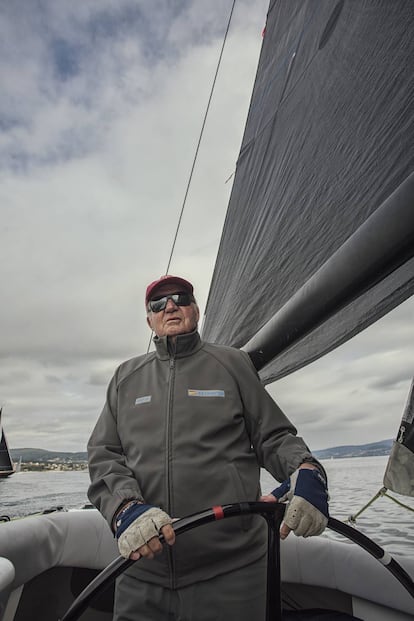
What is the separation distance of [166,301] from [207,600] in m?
0.92

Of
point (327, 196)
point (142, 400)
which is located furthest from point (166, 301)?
point (327, 196)

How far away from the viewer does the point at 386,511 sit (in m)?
9.52

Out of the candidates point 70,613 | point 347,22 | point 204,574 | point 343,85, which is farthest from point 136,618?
point 347,22

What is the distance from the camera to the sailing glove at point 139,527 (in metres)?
0.93

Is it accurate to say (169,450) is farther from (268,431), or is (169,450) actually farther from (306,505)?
(306,505)

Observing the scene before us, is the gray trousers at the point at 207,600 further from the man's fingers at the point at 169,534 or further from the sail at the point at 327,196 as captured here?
the sail at the point at 327,196

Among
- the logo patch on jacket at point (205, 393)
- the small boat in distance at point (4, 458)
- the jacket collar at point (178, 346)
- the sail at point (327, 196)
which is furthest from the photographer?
the small boat in distance at point (4, 458)

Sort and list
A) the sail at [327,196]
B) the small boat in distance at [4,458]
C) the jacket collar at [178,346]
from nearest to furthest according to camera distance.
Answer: the sail at [327,196] → the jacket collar at [178,346] → the small boat in distance at [4,458]

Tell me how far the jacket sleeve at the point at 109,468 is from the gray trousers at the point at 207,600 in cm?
28

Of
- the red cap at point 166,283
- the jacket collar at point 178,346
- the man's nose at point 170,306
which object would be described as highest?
the red cap at point 166,283

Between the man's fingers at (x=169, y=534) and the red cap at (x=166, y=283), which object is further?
the red cap at (x=166, y=283)

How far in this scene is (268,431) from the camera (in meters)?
1.26

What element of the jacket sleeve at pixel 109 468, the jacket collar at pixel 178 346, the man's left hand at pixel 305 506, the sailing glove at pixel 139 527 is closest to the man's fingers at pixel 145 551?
the sailing glove at pixel 139 527

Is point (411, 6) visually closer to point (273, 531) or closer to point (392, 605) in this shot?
point (273, 531)
